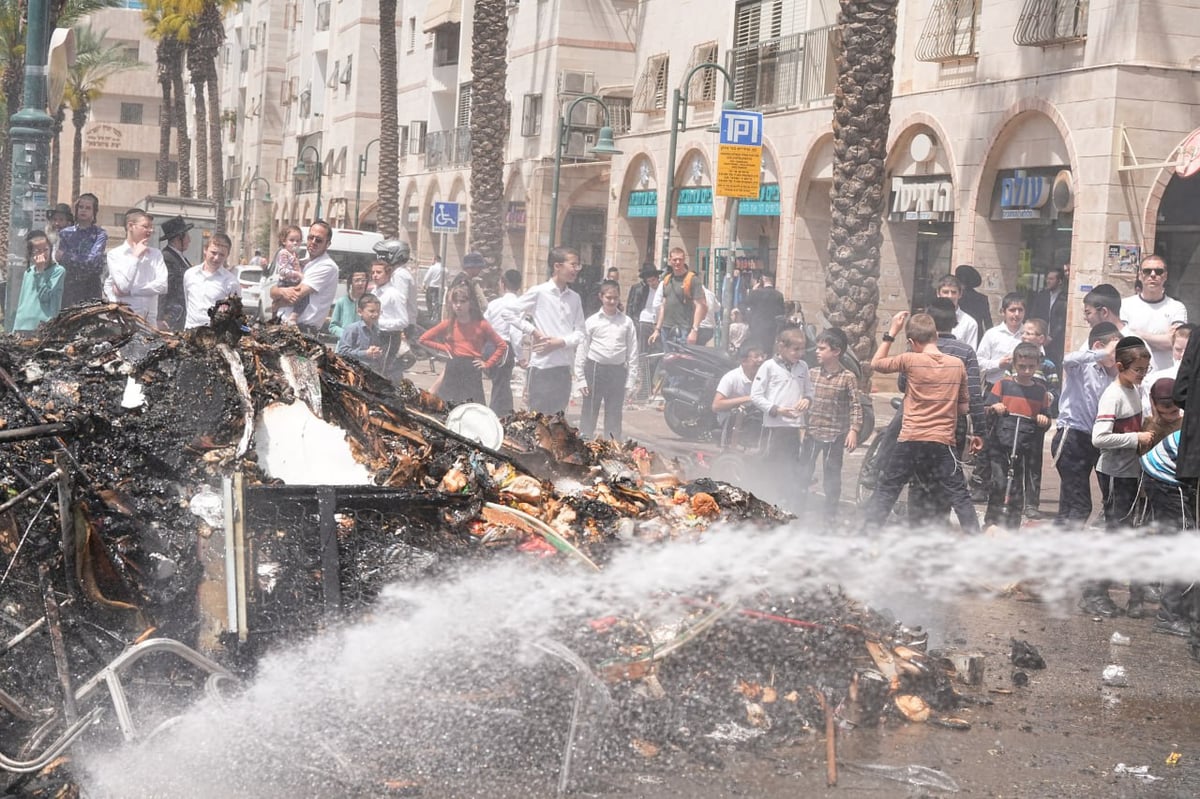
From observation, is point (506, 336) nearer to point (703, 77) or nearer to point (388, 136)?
point (703, 77)

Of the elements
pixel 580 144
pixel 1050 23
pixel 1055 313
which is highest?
pixel 1050 23

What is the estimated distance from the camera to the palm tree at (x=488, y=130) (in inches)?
1141

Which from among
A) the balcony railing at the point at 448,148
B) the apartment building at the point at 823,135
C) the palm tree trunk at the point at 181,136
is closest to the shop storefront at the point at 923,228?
the apartment building at the point at 823,135

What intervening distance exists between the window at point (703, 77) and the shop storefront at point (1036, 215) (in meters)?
9.96

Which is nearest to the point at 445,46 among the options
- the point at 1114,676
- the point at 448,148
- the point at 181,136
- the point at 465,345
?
the point at 448,148

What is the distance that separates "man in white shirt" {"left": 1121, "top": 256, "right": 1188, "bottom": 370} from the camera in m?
10.4

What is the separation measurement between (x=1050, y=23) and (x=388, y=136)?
20.7 m

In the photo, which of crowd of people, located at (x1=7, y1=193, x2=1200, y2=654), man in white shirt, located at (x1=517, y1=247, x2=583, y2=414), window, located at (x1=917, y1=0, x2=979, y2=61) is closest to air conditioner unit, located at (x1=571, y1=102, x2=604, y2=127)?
window, located at (x1=917, y1=0, x2=979, y2=61)

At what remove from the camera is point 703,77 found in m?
29.7

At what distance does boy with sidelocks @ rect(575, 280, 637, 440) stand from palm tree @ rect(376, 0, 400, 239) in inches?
905

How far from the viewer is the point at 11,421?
5617 millimetres

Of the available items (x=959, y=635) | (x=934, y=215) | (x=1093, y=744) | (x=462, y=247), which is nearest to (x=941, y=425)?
(x=959, y=635)

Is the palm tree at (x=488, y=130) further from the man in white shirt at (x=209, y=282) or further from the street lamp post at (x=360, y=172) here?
the man in white shirt at (x=209, y=282)

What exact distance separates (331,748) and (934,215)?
18483mm
